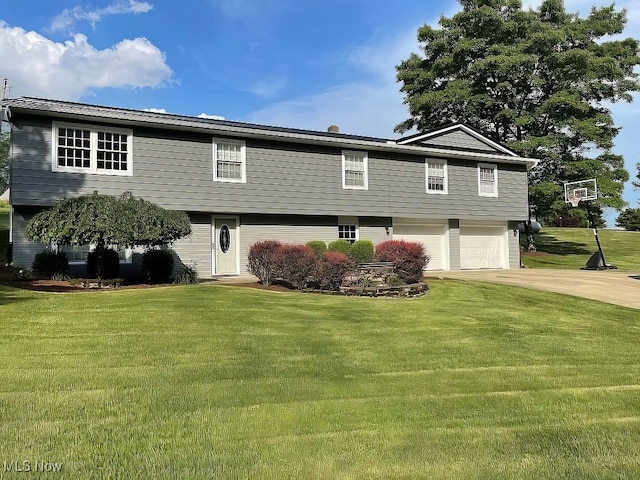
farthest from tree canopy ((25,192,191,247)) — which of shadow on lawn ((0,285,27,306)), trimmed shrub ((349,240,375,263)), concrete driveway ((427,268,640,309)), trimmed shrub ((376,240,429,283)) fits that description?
concrete driveway ((427,268,640,309))

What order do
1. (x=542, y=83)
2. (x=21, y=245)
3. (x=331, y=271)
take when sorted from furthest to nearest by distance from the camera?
(x=542, y=83) → (x=21, y=245) → (x=331, y=271)

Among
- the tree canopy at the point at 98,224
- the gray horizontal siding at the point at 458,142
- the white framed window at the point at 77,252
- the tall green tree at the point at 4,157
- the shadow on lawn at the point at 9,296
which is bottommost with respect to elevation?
the shadow on lawn at the point at 9,296

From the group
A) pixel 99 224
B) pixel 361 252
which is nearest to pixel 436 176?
pixel 361 252

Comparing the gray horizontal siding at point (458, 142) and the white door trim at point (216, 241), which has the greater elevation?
the gray horizontal siding at point (458, 142)

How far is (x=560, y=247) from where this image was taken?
35.9m

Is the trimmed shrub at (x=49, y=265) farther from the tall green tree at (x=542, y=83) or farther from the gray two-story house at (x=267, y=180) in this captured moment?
the tall green tree at (x=542, y=83)

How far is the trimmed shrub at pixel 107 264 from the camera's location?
14296 mm

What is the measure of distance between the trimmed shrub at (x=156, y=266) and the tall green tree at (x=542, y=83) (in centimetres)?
2061

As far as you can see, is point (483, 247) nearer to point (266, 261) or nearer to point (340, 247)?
point (340, 247)

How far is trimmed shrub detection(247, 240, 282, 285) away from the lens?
13945 mm

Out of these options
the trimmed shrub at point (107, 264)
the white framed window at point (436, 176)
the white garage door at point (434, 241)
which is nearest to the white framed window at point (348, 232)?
the white garage door at point (434, 241)

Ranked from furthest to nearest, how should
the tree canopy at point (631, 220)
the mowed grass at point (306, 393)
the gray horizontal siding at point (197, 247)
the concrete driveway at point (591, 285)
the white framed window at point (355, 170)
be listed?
the tree canopy at point (631, 220)
the white framed window at point (355, 170)
the gray horizontal siding at point (197, 247)
the concrete driveway at point (591, 285)
the mowed grass at point (306, 393)

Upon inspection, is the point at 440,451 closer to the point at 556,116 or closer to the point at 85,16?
the point at 85,16

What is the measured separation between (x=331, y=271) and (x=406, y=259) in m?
2.77
